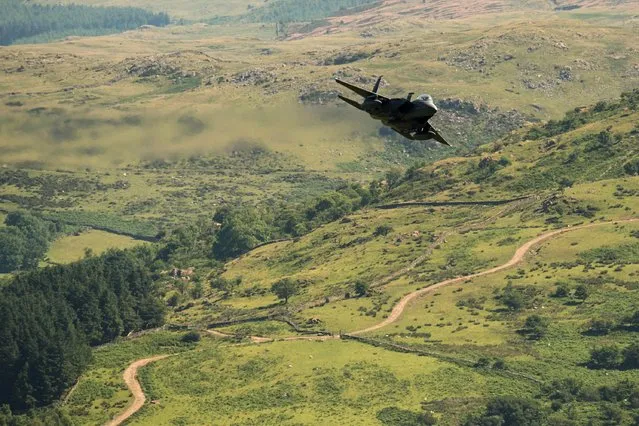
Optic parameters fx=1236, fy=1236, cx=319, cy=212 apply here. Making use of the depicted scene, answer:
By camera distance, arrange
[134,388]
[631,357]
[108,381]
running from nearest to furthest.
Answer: [631,357]
[134,388]
[108,381]

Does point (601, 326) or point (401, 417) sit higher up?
point (601, 326)

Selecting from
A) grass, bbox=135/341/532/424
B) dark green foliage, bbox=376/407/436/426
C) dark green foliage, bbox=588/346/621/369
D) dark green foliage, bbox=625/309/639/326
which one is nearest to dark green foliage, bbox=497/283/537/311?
dark green foliage, bbox=625/309/639/326

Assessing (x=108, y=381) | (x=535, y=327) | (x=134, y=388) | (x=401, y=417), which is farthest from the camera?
(x=535, y=327)

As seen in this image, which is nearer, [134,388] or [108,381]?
[134,388]

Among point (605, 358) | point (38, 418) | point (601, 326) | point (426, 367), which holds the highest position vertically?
point (38, 418)

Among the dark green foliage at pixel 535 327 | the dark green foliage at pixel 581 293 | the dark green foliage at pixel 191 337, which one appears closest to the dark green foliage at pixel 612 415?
the dark green foliage at pixel 535 327

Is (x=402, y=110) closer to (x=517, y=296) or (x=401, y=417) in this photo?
(x=401, y=417)

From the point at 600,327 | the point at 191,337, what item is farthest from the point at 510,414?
the point at 191,337
